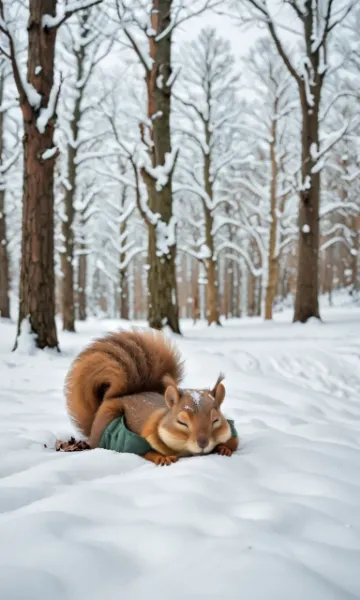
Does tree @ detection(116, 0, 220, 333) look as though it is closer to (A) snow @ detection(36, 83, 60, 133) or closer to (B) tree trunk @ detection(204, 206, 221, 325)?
(A) snow @ detection(36, 83, 60, 133)

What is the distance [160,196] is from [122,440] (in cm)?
646

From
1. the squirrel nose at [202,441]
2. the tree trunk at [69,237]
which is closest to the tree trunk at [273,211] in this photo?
the tree trunk at [69,237]

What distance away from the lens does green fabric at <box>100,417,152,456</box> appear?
7.37 feet

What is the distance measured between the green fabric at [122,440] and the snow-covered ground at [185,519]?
0.08 meters

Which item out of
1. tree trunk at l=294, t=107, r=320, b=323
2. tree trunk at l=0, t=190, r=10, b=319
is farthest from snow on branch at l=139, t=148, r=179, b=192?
tree trunk at l=0, t=190, r=10, b=319

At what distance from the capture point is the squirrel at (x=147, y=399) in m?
2.13

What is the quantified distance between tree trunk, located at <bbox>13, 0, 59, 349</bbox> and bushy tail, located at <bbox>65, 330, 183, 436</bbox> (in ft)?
12.4

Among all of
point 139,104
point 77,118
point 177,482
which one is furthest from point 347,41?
point 177,482

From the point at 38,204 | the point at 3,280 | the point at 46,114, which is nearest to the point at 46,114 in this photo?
the point at 46,114

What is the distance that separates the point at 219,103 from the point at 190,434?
1505 centimetres

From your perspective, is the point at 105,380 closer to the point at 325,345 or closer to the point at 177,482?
the point at 177,482

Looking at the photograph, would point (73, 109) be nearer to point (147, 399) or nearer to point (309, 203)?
point (309, 203)

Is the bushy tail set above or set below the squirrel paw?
above

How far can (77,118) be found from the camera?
13.5m
